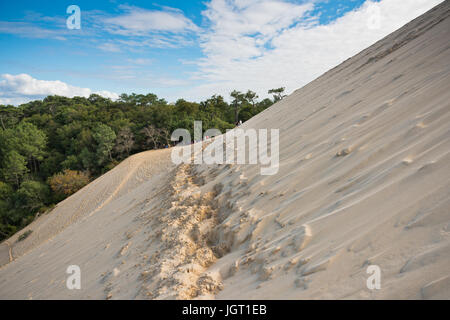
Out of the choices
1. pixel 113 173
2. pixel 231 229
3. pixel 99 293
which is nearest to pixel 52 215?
pixel 113 173

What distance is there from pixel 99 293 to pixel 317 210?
244cm

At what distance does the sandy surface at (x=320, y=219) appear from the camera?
1.40 m

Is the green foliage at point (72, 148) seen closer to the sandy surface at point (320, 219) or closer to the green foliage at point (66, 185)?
the green foliage at point (66, 185)

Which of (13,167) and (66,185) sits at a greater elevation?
(13,167)

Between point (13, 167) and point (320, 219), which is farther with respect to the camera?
point (13, 167)

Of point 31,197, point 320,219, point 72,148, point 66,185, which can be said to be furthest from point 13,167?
point 320,219

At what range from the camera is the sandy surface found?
4.59ft

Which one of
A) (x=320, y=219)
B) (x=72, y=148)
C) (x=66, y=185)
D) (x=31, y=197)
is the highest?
(x=72, y=148)

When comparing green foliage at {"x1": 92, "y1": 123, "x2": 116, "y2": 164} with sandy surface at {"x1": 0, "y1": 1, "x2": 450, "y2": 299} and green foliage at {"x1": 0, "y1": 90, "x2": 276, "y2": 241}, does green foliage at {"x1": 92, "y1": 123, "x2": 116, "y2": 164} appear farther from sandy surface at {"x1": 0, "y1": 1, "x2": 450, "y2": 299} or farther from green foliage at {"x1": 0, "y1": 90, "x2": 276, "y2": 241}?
sandy surface at {"x1": 0, "y1": 1, "x2": 450, "y2": 299}

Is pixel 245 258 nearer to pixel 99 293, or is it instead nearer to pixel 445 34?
pixel 99 293

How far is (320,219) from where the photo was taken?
1.93m

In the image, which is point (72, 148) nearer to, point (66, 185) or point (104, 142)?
point (104, 142)

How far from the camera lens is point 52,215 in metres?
13.5

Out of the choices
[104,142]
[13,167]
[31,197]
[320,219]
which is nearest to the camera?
[320,219]
